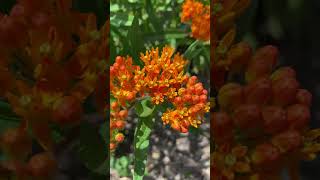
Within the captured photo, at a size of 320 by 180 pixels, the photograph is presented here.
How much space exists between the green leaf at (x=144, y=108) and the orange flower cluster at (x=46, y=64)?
155mm

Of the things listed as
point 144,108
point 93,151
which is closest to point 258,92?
point 144,108

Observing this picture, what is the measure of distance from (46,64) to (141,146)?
306 millimetres

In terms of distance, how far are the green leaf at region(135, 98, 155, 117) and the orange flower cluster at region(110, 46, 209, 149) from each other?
0.09 meters

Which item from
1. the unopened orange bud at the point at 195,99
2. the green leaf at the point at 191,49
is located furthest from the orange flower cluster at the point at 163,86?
the green leaf at the point at 191,49

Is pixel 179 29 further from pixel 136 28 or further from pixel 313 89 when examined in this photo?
pixel 313 89

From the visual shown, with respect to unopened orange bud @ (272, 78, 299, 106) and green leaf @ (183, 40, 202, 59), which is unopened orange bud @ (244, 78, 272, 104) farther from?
green leaf @ (183, 40, 202, 59)

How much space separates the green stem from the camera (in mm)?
1329

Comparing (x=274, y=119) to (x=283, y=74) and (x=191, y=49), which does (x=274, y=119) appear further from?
(x=191, y=49)

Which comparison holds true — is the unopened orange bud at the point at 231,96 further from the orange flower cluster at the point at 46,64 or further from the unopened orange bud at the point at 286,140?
the orange flower cluster at the point at 46,64

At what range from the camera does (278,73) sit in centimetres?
127

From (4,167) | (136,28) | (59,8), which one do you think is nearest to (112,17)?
(136,28)

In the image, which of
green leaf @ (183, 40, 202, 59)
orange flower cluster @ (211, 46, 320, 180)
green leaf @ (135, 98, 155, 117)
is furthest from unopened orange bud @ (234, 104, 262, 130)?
green leaf @ (183, 40, 202, 59)

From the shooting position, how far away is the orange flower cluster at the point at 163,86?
3.98 feet

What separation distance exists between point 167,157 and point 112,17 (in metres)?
0.46
